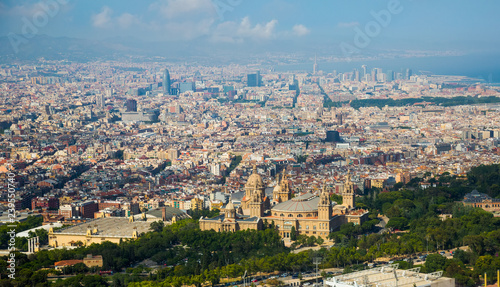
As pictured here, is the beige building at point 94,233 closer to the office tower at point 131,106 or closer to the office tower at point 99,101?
the office tower at point 131,106

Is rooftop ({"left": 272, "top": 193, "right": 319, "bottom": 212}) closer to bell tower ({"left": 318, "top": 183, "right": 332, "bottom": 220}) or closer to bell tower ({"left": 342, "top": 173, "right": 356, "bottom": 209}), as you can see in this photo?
bell tower ({"left": 318, "top": 183, "right": 332, "bottom": 220})

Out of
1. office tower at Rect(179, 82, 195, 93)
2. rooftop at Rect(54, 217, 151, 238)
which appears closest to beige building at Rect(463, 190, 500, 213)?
rooftop at Rect(54, 217, 151, 238)

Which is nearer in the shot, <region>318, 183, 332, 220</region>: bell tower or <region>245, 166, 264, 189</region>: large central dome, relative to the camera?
<region>318, 183, 332, 220</region>: bell tower

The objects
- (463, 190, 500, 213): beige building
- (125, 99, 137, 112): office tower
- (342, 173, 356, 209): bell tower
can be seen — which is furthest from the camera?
(125, 99, 137, 112): office tower

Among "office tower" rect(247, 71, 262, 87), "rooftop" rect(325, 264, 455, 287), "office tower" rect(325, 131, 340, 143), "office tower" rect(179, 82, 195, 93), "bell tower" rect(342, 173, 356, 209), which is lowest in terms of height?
"office tower" rect(325, 131, 340, 143)

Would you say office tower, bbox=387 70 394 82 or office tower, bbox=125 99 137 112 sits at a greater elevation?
office tower, bbox=387 70 394 82

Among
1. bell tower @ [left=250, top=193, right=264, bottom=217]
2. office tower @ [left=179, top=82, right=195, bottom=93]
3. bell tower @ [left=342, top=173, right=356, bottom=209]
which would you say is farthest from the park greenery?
office tower @ [left=179, top=82, right=195, bottom=93]

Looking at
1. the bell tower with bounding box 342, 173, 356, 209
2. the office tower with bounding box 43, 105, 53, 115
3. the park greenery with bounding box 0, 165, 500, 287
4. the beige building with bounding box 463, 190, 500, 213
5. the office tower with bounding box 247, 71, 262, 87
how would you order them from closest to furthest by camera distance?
1. the park greenery with bounding box 0, 165, 500, 287
2. the bell tower with bounding box 342, 173, 356, 209
3. the beige building with bounding box 463, 190, 500, 213
4. the office tower with bounding box 43, 105, 53, 115
5. the office tower with bounding box 247, 71, 262, 87

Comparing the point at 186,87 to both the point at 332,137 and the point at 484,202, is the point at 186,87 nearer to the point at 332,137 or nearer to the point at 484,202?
the point at 332,137
